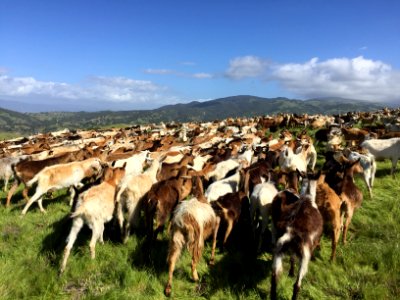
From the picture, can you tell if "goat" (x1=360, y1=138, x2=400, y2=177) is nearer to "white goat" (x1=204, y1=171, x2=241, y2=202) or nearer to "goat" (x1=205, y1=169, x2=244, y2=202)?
"goat" (x1=205, y1=169, x2=244, y2=202)

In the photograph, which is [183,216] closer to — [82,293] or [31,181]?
[82,293]

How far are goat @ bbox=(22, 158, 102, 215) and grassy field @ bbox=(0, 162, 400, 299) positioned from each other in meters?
1.81

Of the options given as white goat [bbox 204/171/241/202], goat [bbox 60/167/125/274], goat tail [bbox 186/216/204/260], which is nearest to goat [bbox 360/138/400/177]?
white goat [bbox 204/171/241/202]

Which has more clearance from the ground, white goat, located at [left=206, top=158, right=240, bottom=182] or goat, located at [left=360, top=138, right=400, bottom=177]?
goat, located at [left=360, top=138, right=400, bottom=177]

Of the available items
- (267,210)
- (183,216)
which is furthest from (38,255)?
(267,210)

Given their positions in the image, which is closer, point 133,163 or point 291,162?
point 291,162

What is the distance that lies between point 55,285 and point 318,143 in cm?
1781

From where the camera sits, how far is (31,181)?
37.6 ft

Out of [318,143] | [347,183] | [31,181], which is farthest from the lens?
[318,143]

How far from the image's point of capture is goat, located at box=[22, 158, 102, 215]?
436 inches

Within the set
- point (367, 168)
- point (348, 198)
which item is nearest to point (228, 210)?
point (348, 198)

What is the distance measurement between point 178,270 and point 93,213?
2.32 m

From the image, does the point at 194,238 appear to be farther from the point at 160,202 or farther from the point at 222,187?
the point at 222,187

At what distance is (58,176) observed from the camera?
1148 centimetres
